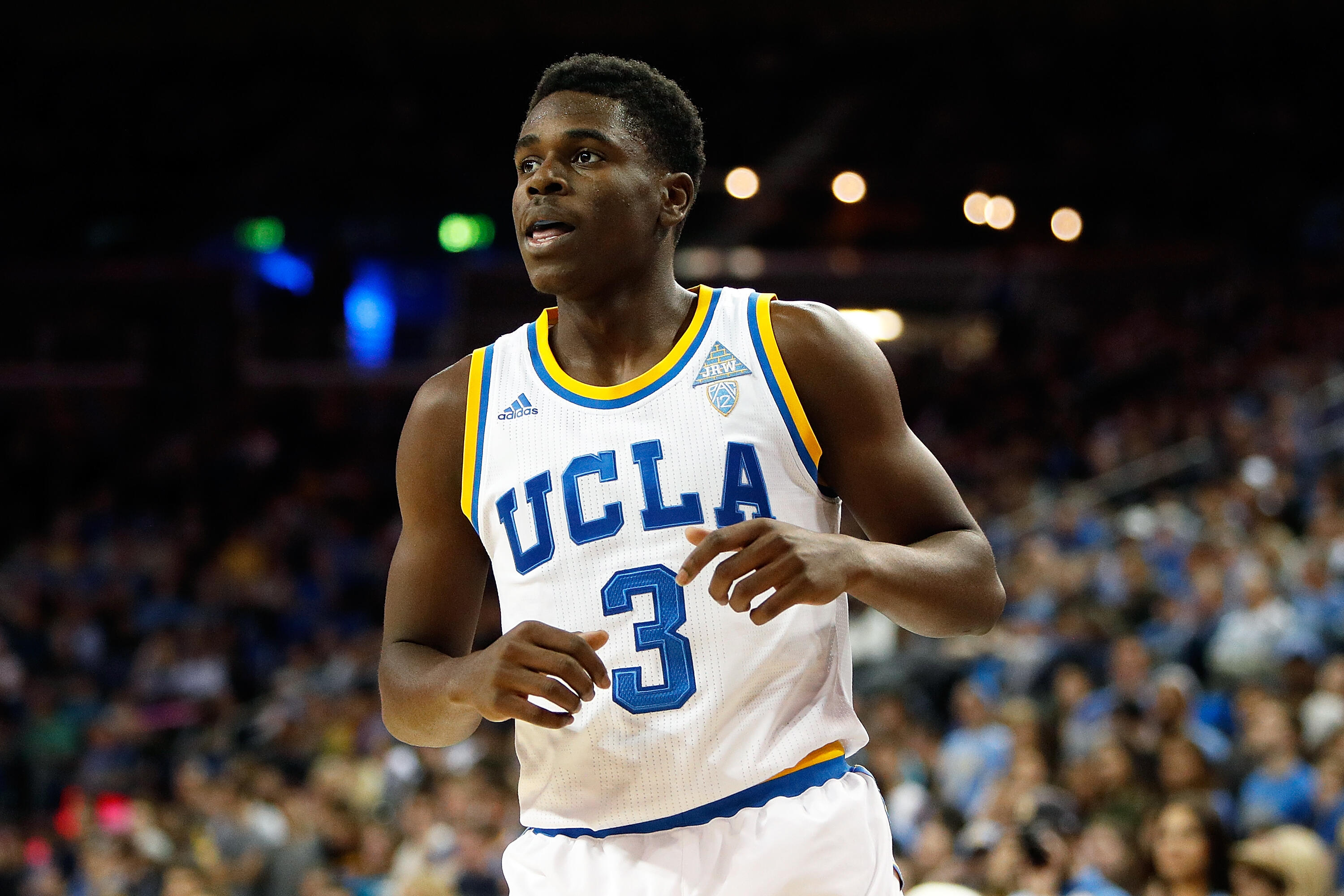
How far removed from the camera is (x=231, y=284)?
1742cm

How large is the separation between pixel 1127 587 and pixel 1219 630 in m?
1.21

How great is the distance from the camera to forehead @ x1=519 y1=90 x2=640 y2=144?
8.32ft

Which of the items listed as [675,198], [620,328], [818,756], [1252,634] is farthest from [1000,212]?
[818,756]

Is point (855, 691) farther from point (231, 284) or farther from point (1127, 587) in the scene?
point (231, 284)

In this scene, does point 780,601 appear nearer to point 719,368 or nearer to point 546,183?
point 719,368

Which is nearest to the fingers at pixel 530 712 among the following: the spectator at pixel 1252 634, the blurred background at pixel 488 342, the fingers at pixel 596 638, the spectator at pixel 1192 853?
the fingers at pixel 596 638

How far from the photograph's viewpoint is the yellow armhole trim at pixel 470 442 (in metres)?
2.55

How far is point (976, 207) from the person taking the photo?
55.0 ft

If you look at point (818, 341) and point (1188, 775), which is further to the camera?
point (1188, 775)

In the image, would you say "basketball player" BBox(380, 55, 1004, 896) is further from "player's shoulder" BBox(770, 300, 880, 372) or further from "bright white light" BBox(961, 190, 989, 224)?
"bright white light" BBox(961, 190, 989, 224)

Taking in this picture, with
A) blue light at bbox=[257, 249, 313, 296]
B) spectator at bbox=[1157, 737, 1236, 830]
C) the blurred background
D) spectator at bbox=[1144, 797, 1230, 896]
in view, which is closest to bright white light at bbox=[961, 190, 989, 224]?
the blurred background

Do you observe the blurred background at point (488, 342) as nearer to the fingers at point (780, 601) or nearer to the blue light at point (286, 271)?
the blue light at point (286, 271)

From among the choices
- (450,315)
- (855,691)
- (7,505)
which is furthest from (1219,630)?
(7,505)

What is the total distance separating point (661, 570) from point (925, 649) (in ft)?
22.6
